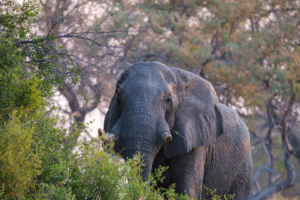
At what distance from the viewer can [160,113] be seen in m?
5.90

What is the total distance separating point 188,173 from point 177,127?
65cm

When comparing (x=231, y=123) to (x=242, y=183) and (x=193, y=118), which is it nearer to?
(x=242, y=183)

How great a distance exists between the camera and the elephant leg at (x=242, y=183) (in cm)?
798

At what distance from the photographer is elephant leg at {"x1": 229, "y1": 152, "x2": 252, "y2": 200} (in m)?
7.98

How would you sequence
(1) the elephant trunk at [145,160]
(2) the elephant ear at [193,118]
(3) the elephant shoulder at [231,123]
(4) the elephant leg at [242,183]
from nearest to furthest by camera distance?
1. (1) the elephant trunk at [145,160]
2. (2) the elephant ear at [193,118]
3. (3) the elephant shoulder at [231,123]
4. (4) the elephant leg at [242,183]

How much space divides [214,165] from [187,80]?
144 centimetres

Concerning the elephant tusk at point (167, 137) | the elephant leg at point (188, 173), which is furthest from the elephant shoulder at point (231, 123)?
the elephant tusk at point (167, 137)

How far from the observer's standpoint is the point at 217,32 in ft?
65.6

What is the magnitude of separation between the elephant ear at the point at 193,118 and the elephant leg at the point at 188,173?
0.19m

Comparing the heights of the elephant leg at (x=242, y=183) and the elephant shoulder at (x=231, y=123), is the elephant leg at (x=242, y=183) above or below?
below

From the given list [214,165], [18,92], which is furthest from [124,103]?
[214,165]

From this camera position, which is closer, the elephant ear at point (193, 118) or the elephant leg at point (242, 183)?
the elephant ear at point (193, 118)

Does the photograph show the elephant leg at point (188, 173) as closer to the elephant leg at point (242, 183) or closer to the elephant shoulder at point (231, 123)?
the elephant shoulder at point (231, 123)

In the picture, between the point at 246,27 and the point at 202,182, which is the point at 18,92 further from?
the point at 246,27
